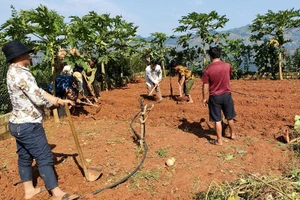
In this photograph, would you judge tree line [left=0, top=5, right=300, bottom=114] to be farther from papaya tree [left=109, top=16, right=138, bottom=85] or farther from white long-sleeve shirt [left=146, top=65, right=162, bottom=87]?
white long-sleeve shirt [left=146, top=65, right=162, bottom=87]

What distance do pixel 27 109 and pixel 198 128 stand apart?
355 centimetres

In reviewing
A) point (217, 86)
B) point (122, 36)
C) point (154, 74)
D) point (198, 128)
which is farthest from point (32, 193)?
point (122, 36)

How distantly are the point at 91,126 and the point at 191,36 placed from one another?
8053 mm

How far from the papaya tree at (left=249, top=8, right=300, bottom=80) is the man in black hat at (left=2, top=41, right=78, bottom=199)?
9.74 m

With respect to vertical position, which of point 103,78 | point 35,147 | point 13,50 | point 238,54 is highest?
point 13,50

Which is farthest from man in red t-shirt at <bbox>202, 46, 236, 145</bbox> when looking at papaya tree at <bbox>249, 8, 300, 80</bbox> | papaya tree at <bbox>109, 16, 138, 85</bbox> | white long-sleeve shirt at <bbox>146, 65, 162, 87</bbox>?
papaya tree at <bbox>249, 8, 300, 80</bbox>

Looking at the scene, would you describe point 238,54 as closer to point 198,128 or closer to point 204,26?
point 204,26

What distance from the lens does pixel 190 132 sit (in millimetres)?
5645

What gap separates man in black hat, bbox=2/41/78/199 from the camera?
3.06m

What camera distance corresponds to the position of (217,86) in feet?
15.3

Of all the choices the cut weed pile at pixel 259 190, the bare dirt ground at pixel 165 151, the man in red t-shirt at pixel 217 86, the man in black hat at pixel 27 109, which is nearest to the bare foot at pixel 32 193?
the bare dirt ground at pixel 165 151

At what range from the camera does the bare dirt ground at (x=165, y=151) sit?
368cm

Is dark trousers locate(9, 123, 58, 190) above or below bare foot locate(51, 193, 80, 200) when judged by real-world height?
above

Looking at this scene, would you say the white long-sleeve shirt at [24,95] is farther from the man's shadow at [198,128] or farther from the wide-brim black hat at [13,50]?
the man's shadow at [198,128]
